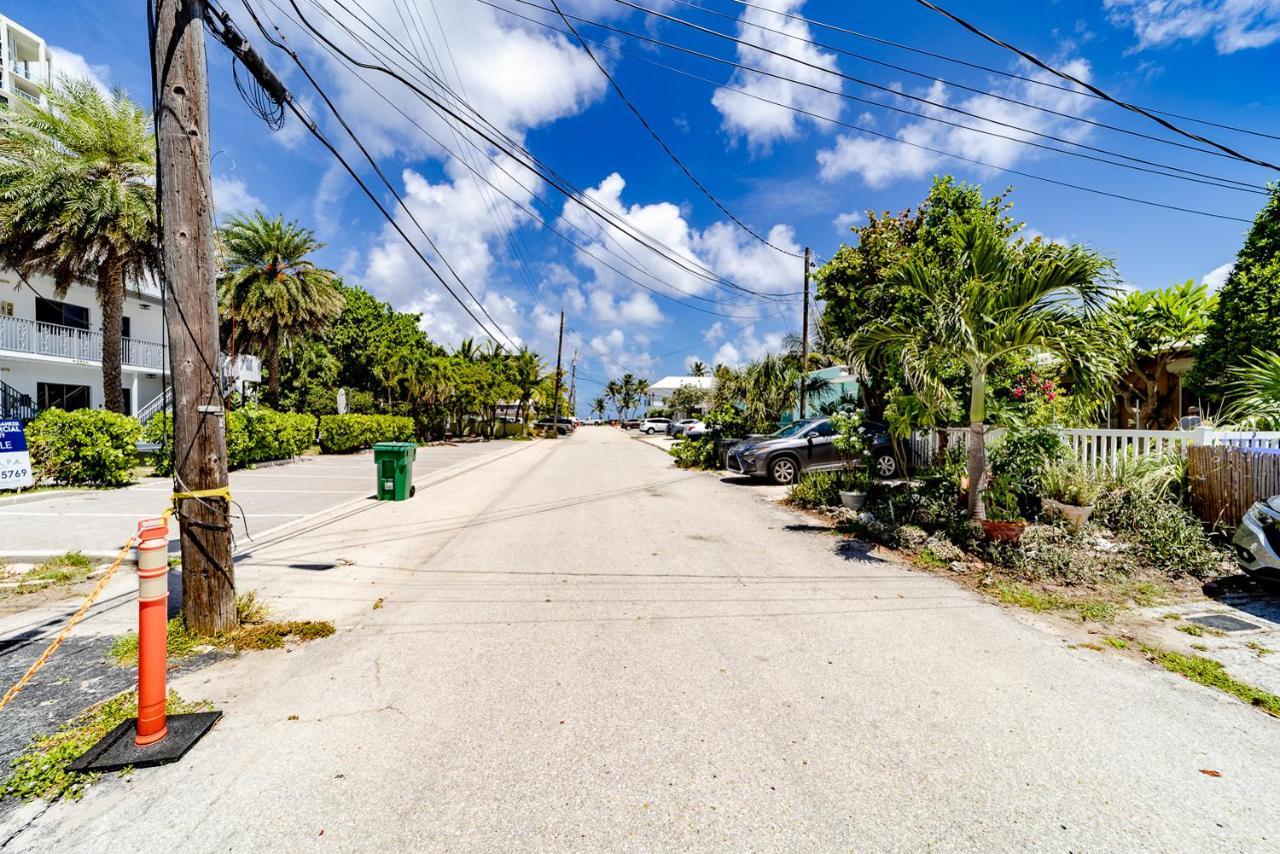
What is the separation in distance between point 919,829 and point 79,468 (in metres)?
15.5

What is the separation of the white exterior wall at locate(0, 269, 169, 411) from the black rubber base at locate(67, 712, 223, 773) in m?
18.1

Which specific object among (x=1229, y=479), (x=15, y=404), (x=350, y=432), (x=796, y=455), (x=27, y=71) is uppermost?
(x=27, y=71)

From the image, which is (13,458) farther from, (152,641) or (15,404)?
(15,404)

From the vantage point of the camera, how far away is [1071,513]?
6.81 m

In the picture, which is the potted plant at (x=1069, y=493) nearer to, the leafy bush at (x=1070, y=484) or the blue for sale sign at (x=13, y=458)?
the leafy bush at (x=1070, y=484)

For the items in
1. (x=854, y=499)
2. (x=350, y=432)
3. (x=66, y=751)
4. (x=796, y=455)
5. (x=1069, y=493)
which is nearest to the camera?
(x=66, y=751)

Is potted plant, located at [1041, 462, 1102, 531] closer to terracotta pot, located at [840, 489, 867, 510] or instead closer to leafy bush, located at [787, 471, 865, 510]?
terracotta pot, located at [840, 489, 867, 510]

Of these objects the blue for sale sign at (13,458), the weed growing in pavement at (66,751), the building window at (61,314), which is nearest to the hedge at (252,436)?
the blue for sale sign at (13,458)

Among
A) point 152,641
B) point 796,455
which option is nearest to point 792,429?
point 796,455

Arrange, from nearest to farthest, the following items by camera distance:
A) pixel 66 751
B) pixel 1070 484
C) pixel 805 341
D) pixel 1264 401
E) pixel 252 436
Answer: pixel 66 751, pixel 1070 484, pixel 1264 401, pixel 252 436, pixel 805 341

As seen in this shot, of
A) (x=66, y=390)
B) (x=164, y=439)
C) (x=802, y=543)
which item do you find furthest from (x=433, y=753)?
(x=66, y=390)

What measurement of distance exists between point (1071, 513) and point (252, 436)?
19430mm

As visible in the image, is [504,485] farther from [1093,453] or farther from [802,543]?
[1093,453]

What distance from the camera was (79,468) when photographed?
11.2m
